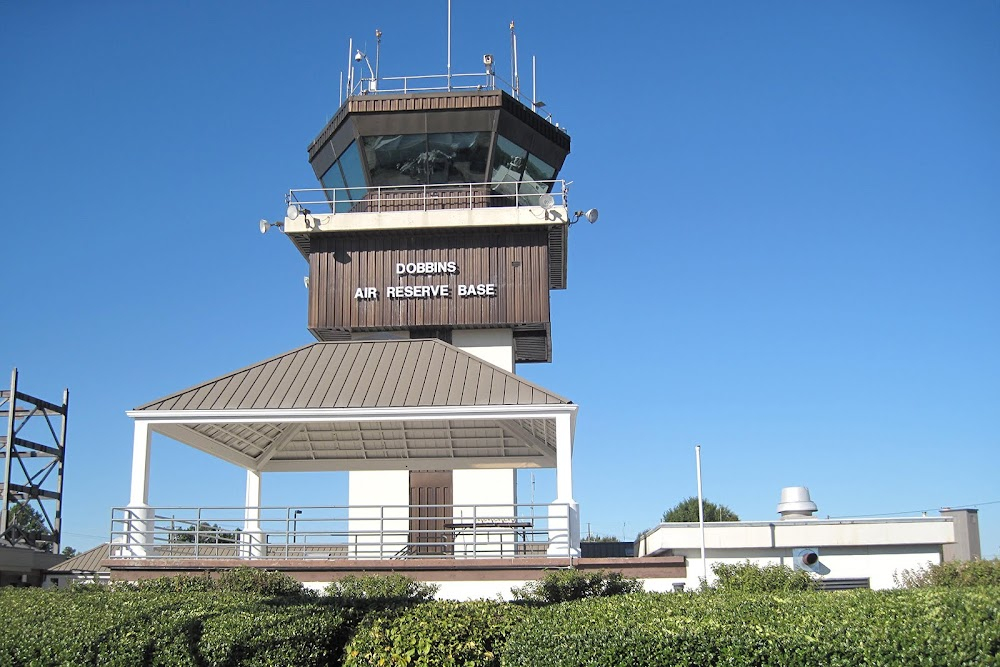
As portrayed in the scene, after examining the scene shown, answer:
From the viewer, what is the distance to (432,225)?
94.4ft

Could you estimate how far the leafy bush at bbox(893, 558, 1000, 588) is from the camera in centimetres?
1797

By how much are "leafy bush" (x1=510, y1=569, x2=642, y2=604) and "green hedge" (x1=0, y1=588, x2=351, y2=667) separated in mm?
4509

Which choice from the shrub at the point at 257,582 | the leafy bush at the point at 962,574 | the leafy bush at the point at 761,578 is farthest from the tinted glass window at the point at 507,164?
the leafy bush at the point at 962,574

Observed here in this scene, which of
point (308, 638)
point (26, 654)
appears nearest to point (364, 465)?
point (308, 638)

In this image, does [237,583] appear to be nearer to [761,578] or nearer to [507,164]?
[761,578]

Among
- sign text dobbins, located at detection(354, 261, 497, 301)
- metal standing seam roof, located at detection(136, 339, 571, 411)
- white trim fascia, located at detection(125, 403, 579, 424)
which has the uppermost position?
sign text dobbins, located at detection(354, 261, 497, 301)

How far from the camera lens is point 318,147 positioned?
31656mm

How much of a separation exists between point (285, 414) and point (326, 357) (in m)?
3.62

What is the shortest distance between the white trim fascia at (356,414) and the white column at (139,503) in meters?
0.43

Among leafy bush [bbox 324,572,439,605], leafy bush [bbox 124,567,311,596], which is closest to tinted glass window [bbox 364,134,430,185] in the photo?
leafy bush [bbox 124,567,311,596]

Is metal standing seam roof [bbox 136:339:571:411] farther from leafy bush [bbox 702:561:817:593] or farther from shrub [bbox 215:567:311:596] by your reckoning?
leafy bush [bbox 702:561:817:593]

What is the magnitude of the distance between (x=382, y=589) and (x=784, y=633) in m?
8.68

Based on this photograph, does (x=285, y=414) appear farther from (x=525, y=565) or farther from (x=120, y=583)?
(x=525, y=565)

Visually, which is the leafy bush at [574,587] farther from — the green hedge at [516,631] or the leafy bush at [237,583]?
the leafy bush at [237,583]
